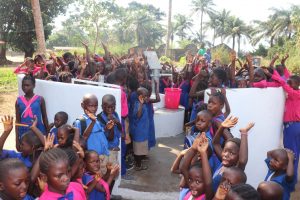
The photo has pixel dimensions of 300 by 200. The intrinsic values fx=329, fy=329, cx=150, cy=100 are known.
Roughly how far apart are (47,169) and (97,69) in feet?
14.0

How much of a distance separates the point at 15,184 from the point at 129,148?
3329 millimetres

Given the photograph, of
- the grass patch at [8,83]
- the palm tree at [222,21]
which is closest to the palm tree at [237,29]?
the palm tree at [222,21]

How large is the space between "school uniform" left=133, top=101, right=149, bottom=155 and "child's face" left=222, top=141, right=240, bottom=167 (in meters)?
2.26

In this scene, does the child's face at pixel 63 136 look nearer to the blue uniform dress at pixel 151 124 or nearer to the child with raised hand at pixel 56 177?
the child with raised hand at pixel 56 177

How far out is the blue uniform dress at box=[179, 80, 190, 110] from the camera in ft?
24.5

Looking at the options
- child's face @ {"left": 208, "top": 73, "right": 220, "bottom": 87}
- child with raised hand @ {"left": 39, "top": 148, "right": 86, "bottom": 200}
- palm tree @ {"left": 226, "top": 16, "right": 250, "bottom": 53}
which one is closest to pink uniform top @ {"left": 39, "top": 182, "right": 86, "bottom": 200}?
child with raised hand @ {"left": 39, "top": 148, "right": 86, "bottom": 200}

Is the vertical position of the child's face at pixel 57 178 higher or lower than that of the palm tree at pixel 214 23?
lower

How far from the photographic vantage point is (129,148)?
5.38 m

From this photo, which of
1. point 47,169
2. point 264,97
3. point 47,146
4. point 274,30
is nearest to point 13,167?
point 47,169

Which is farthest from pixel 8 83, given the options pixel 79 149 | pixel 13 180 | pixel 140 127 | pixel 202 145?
pixel 202 145

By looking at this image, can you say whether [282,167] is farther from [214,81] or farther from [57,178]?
[57,178]

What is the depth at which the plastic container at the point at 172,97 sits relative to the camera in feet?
24.2

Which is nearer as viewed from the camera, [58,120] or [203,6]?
[58,120]

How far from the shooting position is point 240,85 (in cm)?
544
